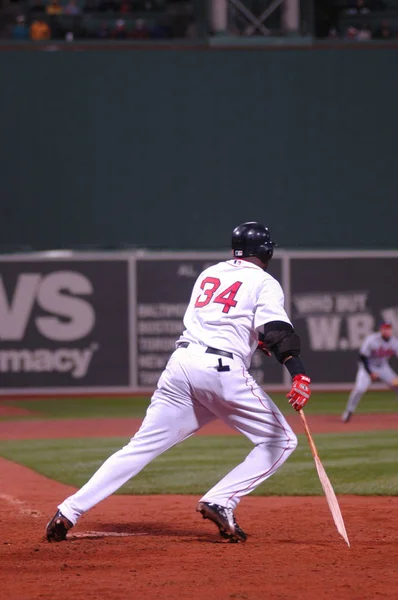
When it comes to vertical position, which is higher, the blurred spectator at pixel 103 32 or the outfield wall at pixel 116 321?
the blurred spectator at pixel 103 32

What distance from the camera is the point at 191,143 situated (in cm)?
2077

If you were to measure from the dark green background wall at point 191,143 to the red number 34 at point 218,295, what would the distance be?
47.2 ft

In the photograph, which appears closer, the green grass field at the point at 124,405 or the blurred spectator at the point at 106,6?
the green grass field at the point at 124,405

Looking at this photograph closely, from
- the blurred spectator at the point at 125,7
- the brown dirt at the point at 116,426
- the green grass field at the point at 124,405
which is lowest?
the green grass field at the point at 124,405

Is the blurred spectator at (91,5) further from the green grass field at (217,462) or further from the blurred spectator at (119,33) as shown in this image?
the green grass field at (217,462)

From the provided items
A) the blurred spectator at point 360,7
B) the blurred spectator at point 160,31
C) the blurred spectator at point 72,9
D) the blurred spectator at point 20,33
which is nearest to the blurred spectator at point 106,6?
the blurred spectator at point 72,9

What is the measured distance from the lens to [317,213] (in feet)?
68.4

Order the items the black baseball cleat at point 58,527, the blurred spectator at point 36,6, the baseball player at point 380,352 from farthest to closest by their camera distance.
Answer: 1. the blurred spectator at point 36,6
2. the baseball player at point 380,352
3. the black baseball cleat at point 58,527

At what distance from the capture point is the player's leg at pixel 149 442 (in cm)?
624

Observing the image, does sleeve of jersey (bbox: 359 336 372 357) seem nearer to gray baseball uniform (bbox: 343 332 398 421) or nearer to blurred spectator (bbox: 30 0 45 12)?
gray baseball uniform (bbox: 343 332 398 421)

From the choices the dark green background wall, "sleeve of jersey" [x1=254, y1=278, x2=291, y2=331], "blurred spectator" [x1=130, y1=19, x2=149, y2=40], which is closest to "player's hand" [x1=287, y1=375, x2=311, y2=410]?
"sleeve of jersey" [x1=254, y1=278, x2=291, y2=331]

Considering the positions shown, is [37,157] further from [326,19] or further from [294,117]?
[326,19]

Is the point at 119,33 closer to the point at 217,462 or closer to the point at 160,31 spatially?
the point at 160,31

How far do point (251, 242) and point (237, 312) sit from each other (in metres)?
0.54
